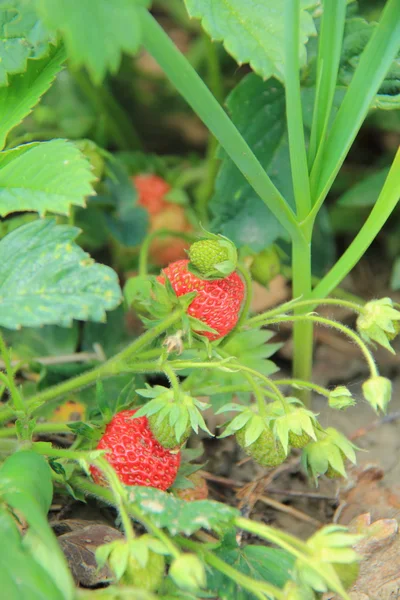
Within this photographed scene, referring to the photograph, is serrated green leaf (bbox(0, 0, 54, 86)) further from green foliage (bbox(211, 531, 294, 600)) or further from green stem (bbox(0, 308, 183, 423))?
green foliage (bbox(211, 531, 294, 600))

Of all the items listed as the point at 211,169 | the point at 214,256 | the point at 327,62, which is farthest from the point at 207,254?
the point at 211,169

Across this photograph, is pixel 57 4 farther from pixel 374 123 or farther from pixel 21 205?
pixel 374 123

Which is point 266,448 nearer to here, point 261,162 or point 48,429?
point 48,429

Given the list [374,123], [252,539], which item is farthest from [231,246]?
[374,123]

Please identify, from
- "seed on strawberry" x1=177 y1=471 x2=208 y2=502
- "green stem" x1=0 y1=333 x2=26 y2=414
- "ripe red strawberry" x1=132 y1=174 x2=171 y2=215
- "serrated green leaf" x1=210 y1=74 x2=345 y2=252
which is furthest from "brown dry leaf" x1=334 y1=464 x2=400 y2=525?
"ripe red strawberry" x1=132 y1=174 x2=171 y2=215

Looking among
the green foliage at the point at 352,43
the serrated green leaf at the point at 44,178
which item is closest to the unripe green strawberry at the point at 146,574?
the serrated green leaf at the point at 44,178

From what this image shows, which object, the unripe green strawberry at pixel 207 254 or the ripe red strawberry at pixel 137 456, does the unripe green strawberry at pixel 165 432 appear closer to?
the ripe red strawberry at pixel 137 456
